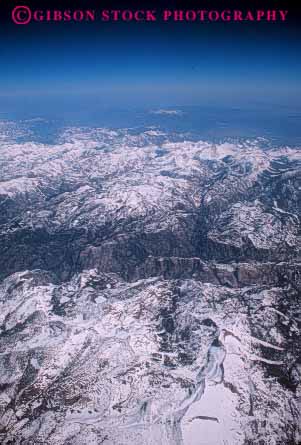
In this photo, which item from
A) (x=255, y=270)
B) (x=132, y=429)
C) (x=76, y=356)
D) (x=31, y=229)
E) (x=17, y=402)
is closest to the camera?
(x=132, y=429)

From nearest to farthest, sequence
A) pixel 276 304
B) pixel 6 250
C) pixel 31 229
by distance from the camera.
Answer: pixel 276 304 → pixel 6 250 → pixel 31 229

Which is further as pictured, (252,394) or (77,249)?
(77,249)

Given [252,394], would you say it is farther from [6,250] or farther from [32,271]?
[6,250]

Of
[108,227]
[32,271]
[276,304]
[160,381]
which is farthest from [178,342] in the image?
[108,227]

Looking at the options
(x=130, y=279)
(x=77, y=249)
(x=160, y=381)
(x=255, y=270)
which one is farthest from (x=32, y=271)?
(x=255, y=270)

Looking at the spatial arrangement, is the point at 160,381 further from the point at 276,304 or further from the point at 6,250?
the point at 6,250

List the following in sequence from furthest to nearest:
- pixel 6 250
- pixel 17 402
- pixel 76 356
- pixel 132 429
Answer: pixel 6 250 → pixel 76 356 → pixel 17 402 → pixel 132 429
